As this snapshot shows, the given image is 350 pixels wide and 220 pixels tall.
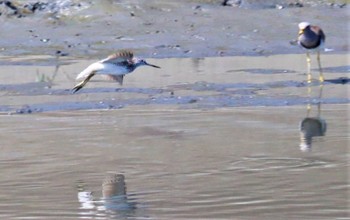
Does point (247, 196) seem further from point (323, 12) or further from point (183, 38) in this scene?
point (323, 12)

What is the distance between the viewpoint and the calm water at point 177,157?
692cm

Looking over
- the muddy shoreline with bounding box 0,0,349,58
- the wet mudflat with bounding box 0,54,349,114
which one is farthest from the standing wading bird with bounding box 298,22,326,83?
the muddy shoreline with bounding box 0,0,349,58

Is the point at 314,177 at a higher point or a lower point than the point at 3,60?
lower

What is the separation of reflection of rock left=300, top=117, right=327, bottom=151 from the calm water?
1.1 inches

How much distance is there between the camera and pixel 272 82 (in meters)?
13.1

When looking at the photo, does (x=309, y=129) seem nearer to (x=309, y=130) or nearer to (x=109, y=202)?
(x=309, y=130)

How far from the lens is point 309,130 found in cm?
976

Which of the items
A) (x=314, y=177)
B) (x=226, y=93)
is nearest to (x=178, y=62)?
(x=226, y=93)

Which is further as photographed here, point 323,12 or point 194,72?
point 323,12

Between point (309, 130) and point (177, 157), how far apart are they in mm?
1672

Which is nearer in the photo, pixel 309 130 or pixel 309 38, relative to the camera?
pixel 309 130

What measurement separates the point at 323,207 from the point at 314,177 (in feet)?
3.03

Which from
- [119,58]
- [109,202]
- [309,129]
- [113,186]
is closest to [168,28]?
[119,58]

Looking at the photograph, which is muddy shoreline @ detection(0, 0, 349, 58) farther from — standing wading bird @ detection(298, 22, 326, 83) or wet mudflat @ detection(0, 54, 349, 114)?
standing wading bird @ detection(298, 22, 326, 83)
